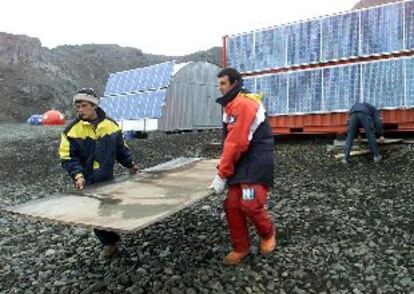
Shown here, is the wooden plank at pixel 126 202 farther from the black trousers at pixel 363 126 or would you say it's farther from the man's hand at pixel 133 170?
the black trousers at pixel 363 126

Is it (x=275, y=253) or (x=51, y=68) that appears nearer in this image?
(x=275, y=253)

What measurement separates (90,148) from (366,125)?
778 centimetres

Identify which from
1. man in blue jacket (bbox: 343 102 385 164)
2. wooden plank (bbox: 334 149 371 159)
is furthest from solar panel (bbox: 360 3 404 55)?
wooden plank (bbox: 334 149 371 159)

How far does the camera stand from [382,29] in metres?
13.7

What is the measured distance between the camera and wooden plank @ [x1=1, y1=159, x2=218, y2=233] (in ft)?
15.5

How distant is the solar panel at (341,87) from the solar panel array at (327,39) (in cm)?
44

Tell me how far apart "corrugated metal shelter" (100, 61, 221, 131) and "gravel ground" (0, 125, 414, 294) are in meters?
13.0

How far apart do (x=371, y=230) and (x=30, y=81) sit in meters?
48.9

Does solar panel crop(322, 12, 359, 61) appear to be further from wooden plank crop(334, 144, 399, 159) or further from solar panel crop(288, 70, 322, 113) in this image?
wooden plank crop(334, 144, 399, 159)

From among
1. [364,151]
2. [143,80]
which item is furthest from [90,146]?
[143,80]

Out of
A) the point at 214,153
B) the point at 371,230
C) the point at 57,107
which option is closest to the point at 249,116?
the point at 371,230

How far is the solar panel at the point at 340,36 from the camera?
1424 cm

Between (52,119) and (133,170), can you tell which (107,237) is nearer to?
(133,170)

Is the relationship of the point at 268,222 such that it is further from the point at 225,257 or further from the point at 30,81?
the point at 30,81
